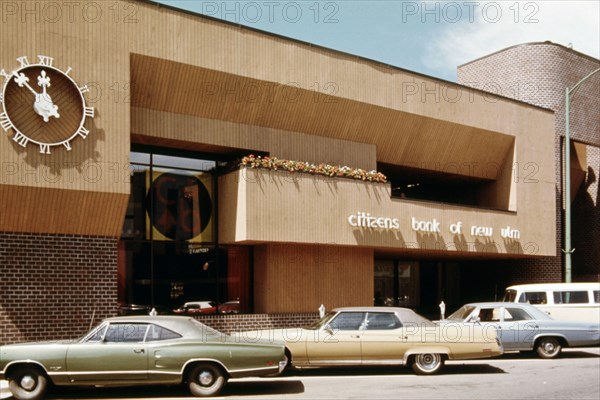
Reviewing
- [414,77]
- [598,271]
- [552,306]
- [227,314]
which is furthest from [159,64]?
[598,271]

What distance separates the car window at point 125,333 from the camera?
11.3 meters

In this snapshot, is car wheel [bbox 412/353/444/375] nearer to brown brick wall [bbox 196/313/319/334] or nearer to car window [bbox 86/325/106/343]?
car window [bbox 86/325/106/343]

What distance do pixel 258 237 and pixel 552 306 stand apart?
27.8ft

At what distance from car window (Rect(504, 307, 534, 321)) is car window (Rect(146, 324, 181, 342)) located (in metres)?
8.59

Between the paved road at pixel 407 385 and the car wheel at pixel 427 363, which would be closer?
the paved road at pixel 407 385

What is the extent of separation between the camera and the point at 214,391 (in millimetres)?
11391

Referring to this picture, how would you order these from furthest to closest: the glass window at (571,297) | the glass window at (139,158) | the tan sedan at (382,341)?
the glass window at (571,297) < the glass window at (139,158) < the tan sedan at (382,341)

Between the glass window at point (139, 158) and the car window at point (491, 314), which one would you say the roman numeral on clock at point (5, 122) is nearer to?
the glass window at point (139, 158)

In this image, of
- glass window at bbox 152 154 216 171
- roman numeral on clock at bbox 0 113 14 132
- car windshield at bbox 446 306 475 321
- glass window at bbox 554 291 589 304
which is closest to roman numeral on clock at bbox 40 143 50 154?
roman numeral on clock at bbox 0 113 14 132

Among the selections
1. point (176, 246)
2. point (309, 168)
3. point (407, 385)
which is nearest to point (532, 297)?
point (309, 168)

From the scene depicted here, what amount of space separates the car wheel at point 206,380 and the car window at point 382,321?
364cm

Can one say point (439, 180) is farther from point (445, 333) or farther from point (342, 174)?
point (445, 333)

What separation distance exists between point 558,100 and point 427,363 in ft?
60.5

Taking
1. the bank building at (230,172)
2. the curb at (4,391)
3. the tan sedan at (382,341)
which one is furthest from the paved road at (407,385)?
the bank building at (230,172)
